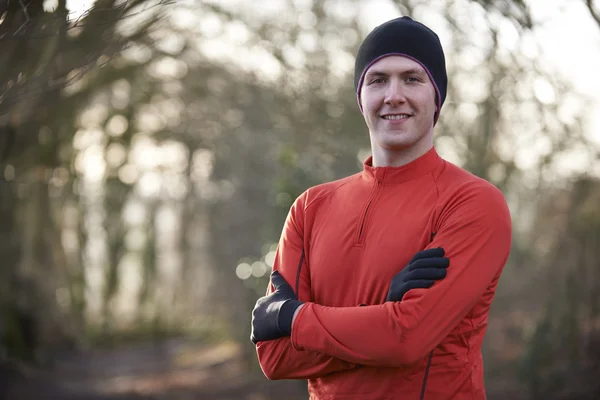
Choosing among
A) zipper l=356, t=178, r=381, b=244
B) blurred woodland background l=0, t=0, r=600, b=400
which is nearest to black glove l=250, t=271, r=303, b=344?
zipper l=356, t=178, r=381, b=244

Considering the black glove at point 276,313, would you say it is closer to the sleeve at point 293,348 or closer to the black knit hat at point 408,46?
the sleeve at point 293,348

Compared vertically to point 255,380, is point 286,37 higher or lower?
higher

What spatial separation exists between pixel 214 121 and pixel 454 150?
221 inches

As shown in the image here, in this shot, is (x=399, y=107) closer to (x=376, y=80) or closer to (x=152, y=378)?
(x=376, y=80)

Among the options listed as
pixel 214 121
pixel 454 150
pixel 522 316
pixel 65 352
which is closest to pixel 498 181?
pixel 454 150

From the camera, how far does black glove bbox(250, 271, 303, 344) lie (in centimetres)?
251

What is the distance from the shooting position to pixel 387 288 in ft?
8.05

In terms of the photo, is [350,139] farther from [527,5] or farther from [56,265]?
[56,265]

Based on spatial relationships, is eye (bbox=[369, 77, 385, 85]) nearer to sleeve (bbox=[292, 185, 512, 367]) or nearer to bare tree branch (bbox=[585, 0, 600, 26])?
sleeve (bbox=[292, 185, 512, 367])

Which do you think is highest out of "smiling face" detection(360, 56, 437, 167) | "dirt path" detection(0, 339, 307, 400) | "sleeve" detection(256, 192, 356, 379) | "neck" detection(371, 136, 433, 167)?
"smiling face" detection(360, 56, 437, 167)

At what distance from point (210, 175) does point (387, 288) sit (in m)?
12.0

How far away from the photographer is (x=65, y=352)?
14.3 meters

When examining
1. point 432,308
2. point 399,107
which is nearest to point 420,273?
point 432,308

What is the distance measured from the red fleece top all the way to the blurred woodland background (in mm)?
1501
